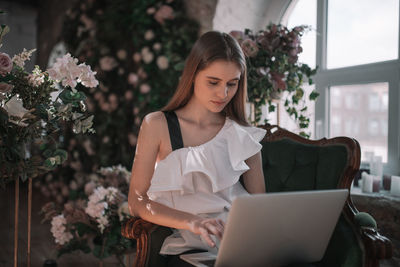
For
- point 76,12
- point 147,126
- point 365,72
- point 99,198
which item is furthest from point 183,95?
point 76,12

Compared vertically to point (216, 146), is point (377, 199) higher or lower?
lower

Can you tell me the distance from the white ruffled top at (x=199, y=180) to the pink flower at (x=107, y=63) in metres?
1.85

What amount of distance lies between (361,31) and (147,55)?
141 centimetres

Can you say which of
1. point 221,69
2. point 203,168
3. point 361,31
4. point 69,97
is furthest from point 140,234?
point 361,31

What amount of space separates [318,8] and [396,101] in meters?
0.78

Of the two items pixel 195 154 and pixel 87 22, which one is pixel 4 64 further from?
pixel 87 22

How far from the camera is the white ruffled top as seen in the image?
4.33ft

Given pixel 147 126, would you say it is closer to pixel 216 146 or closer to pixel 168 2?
pixel 216 146

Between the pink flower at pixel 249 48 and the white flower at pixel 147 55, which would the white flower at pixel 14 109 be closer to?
the pink flower at pixel 249 48

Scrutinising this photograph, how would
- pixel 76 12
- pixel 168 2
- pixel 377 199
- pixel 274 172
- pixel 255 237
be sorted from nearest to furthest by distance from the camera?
pixel 255 237 → pixel 274 172 → pixel 377 199 → pixel 168 2 → pixel 76 12

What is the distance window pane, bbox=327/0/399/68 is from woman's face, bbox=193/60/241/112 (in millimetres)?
1311

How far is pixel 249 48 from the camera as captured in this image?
197 cm

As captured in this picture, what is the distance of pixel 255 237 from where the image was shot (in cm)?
93

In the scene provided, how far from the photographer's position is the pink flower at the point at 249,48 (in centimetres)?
197
